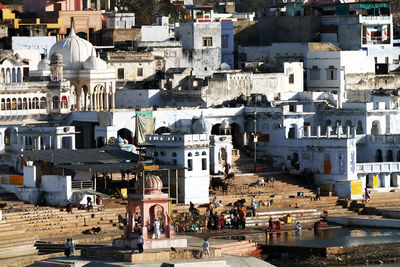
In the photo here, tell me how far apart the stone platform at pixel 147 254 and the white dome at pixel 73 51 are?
2436 centimetres

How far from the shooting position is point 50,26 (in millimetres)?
83938

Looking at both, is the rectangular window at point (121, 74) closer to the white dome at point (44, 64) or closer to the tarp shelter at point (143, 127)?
the white dome at point (44, 64)

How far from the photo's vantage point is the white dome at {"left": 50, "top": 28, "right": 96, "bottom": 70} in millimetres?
75688

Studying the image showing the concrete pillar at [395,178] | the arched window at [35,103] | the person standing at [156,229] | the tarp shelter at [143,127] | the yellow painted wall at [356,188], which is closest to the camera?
the person standing at [156,229]

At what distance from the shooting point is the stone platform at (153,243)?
170ft

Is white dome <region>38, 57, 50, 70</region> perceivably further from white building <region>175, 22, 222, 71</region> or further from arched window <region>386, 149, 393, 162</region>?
arched window <region>386, 149, 393, 162</region>

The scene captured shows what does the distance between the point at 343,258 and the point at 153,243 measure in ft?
31.4

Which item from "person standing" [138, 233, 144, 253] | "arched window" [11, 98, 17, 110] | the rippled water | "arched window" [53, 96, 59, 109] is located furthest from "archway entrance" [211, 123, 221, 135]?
"person standing" [138, 233, 144, 253]

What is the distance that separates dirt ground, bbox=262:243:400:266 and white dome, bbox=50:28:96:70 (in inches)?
796

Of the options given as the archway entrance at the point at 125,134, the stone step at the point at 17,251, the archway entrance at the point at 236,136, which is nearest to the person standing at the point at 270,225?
the stone step at the point at 17,251

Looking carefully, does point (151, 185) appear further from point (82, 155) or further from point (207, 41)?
point (207, 41)

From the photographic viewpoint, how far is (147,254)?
50.8 m

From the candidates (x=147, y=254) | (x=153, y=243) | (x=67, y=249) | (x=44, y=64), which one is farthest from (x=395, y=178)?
(x=147, y=254)

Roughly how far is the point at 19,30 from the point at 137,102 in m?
9.35
